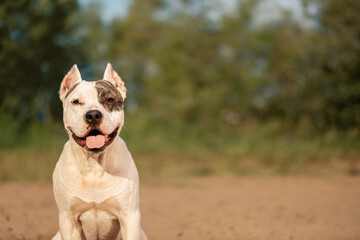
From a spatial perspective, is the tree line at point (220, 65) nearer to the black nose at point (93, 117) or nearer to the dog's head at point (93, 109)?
the dog's head at point (93, 109)

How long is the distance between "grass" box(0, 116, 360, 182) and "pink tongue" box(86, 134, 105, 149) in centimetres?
663

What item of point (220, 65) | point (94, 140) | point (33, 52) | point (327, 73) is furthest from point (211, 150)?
point (94, 140)

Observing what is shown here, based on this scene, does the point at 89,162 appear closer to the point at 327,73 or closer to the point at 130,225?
the point at 130,225

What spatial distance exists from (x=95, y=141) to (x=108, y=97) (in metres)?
0.35

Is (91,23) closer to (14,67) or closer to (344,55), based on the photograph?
(14,67)

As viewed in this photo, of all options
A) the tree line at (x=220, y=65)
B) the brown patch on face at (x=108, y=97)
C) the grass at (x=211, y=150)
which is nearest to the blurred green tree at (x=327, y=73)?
the tree line at (x=220, y=65)

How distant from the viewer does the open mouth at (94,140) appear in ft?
10.7

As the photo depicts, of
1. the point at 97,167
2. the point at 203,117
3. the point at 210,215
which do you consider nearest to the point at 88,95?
the point at 97,167

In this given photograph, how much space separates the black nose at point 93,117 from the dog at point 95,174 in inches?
1.2

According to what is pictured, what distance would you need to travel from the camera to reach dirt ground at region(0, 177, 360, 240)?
5.25m

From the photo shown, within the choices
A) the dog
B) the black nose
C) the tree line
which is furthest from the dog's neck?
the tree line

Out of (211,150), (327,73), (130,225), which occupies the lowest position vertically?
(130,225)

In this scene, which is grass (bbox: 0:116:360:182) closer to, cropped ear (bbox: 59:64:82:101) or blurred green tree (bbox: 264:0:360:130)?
blurred green tree (bbox: 264:0:360:130)

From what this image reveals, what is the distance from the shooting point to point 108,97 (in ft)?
11.1
